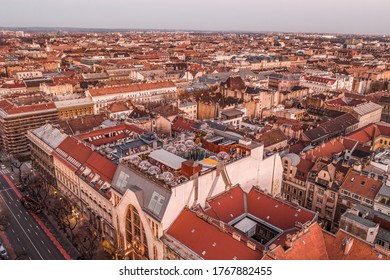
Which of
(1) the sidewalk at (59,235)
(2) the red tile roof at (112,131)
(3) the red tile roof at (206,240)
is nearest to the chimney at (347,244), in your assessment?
(3) the red tile roof at (206,240)

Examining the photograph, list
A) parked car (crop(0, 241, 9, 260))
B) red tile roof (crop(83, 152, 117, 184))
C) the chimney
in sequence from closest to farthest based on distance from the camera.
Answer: the chimney → parked car (crop(0, 241, 9, 260)) → red tile roof (crop(83, 152, 117, 184))

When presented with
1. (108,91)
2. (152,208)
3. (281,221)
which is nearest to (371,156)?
(281,221)

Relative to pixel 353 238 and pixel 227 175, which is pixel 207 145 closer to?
pixel 227 175

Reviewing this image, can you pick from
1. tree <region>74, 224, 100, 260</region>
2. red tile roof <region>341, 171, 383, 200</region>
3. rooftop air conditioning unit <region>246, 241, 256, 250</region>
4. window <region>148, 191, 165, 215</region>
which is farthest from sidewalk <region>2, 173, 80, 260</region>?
red tile roof <region>341, 171, 383, 200</region>

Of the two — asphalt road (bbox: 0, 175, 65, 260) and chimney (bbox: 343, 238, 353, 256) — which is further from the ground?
chimney (bbox: 343, 238, 353, 256)

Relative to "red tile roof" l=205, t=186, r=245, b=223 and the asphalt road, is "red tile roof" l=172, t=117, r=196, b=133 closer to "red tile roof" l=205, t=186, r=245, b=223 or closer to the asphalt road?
"red tile roof" l=205, t=186, r=245, b=223

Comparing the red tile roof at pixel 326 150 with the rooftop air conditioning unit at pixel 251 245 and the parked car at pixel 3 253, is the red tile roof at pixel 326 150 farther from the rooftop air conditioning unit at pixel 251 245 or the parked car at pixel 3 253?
the parked car at pixel 3 253
